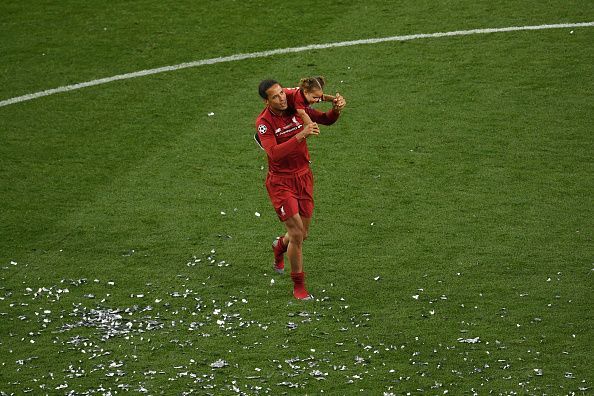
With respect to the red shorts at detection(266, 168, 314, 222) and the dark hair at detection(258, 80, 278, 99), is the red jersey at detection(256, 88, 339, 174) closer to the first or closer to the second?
the red shorts at detection(266, 168, 314, 222)

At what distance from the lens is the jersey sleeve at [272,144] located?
10289 millimetres

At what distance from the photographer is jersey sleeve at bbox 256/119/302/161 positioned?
1029 centimetres

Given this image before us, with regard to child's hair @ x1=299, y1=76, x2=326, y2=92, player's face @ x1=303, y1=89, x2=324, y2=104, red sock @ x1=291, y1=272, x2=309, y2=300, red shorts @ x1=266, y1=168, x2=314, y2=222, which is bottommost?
red sock @ x1=291, y1=272, x2=309, y2=300

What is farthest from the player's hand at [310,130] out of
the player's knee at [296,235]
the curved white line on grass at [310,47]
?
the curved white line on grass at [310,47]

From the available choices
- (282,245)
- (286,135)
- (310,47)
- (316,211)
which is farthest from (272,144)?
(310,47)

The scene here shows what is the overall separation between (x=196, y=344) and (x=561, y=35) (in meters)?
9.03

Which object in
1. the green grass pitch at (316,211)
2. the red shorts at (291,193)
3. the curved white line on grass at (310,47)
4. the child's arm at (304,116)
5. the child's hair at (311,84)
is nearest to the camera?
the green grass pitch at (316,211)

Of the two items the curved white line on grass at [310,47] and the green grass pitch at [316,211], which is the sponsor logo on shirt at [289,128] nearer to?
the green grass pitch at [316,211]

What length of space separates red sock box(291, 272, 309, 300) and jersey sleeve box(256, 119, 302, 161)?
1.26 metres

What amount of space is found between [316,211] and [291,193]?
1.99 meters

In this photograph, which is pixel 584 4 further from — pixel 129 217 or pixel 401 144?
pixel 129 217

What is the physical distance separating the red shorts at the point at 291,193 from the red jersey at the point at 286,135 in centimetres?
7

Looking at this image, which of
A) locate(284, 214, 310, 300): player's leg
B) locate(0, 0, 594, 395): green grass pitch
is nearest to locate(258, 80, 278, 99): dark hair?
locate(284, 214, 310, 300): player's leg

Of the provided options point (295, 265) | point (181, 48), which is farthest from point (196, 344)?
point (181, 48)
